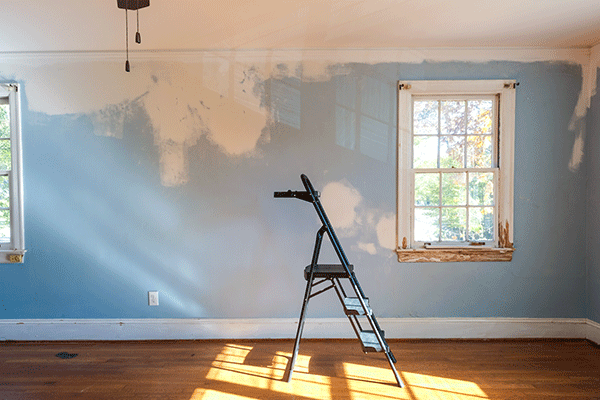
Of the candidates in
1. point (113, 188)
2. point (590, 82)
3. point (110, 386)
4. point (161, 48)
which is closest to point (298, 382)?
point (110, 386)

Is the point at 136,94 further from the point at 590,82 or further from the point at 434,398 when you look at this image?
the point at 590,82

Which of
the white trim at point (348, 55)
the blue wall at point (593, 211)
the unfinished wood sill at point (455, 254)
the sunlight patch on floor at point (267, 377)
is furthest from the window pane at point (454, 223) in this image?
the sunlight patch on floor at point (267, 377)

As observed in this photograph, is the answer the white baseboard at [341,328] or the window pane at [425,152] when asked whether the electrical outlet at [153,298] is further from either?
the window pane at [425,152]

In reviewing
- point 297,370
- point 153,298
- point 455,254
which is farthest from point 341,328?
point 153,298

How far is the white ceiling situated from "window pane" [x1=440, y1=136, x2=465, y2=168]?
0.83m

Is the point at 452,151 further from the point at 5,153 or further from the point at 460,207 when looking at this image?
the point at 5,153

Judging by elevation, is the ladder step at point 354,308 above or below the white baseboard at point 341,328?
above

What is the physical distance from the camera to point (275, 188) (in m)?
3.06

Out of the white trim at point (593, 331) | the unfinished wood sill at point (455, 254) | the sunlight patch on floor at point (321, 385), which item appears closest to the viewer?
the sunlight patch on floor at point (321, 385)

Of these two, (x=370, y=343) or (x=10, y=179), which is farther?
(x=10, y=179)

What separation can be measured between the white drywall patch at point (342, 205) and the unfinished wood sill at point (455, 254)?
19.4 inches

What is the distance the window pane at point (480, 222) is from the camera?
10.3 ft

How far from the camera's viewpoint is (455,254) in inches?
121

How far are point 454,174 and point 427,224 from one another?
521 mm
